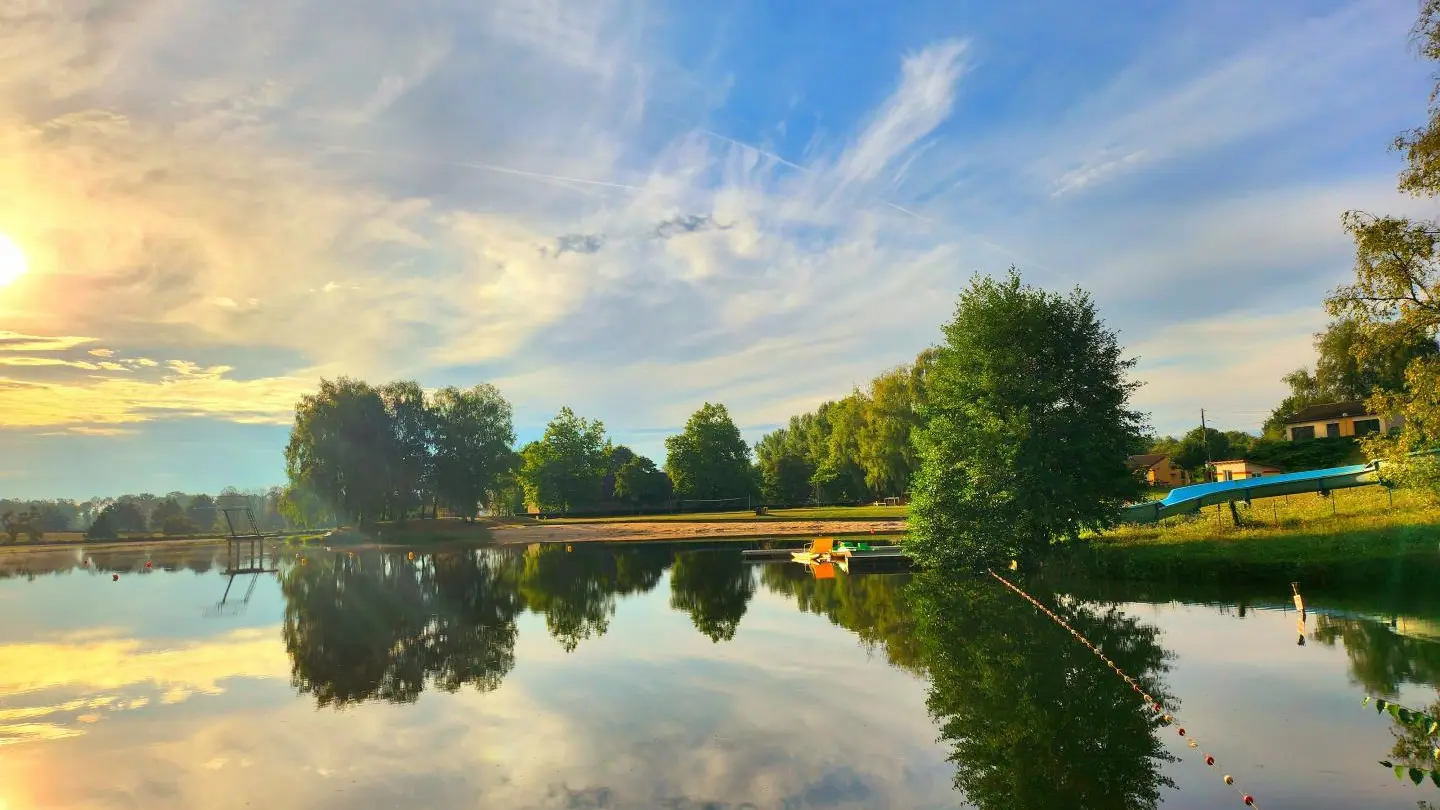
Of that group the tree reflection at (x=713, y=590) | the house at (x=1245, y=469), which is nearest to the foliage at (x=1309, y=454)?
the house at (x=1245, y=469)

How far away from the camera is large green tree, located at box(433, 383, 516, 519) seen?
84.8 m

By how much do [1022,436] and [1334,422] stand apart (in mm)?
58261

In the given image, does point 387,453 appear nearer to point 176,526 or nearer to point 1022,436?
point 176,526

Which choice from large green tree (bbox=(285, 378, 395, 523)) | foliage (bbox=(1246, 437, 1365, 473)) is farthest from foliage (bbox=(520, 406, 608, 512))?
foliage (bbox=(1246, 437, 1365, 473))

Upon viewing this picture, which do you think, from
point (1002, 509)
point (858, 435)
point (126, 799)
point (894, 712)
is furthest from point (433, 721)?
point (858, 435)

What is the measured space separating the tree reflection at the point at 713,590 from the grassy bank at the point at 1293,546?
13.4 meters

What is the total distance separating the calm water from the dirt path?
3620cm

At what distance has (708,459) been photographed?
118m

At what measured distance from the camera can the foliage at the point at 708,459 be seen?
386 ft

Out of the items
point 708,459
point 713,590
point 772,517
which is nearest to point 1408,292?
point 713,590

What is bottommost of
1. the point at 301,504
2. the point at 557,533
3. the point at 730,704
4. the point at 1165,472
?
the point at 730,704

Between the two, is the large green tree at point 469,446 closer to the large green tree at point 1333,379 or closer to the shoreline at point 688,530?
the shoreline at point 688,530

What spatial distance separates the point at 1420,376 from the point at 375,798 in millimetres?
27110

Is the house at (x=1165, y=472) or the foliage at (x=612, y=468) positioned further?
the foliage at (x=612, y=468)
